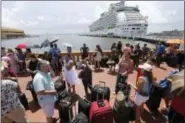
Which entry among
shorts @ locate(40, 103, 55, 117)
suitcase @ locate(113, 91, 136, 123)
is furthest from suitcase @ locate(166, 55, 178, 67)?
shorts @ locate(40, 103, 55, 117)

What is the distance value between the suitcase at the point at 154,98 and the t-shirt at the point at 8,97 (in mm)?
3180

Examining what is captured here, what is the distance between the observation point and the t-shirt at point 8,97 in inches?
103

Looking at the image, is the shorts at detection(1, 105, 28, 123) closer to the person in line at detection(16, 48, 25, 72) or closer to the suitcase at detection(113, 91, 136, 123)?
the suitcase at detection(113, 91, 136, 123)

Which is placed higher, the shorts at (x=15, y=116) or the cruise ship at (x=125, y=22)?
the cruise ship at (x=125, y=22)

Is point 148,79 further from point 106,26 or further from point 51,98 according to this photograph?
point 106,26

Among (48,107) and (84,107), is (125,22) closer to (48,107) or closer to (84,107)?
(84,107)

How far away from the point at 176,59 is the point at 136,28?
5479cm

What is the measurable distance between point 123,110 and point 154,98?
1.02 m

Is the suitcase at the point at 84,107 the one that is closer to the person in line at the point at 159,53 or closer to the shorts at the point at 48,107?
the shorts at the point at 48,107

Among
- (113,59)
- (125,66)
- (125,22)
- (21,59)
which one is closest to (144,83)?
(125,66)

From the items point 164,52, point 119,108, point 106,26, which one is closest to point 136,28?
point 106,26

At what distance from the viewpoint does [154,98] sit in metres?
4.60

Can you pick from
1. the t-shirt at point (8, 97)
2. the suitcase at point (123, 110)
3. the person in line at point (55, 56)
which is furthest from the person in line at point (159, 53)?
the t-shirt at point (8, 97)

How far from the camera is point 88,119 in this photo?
12.5 ft
